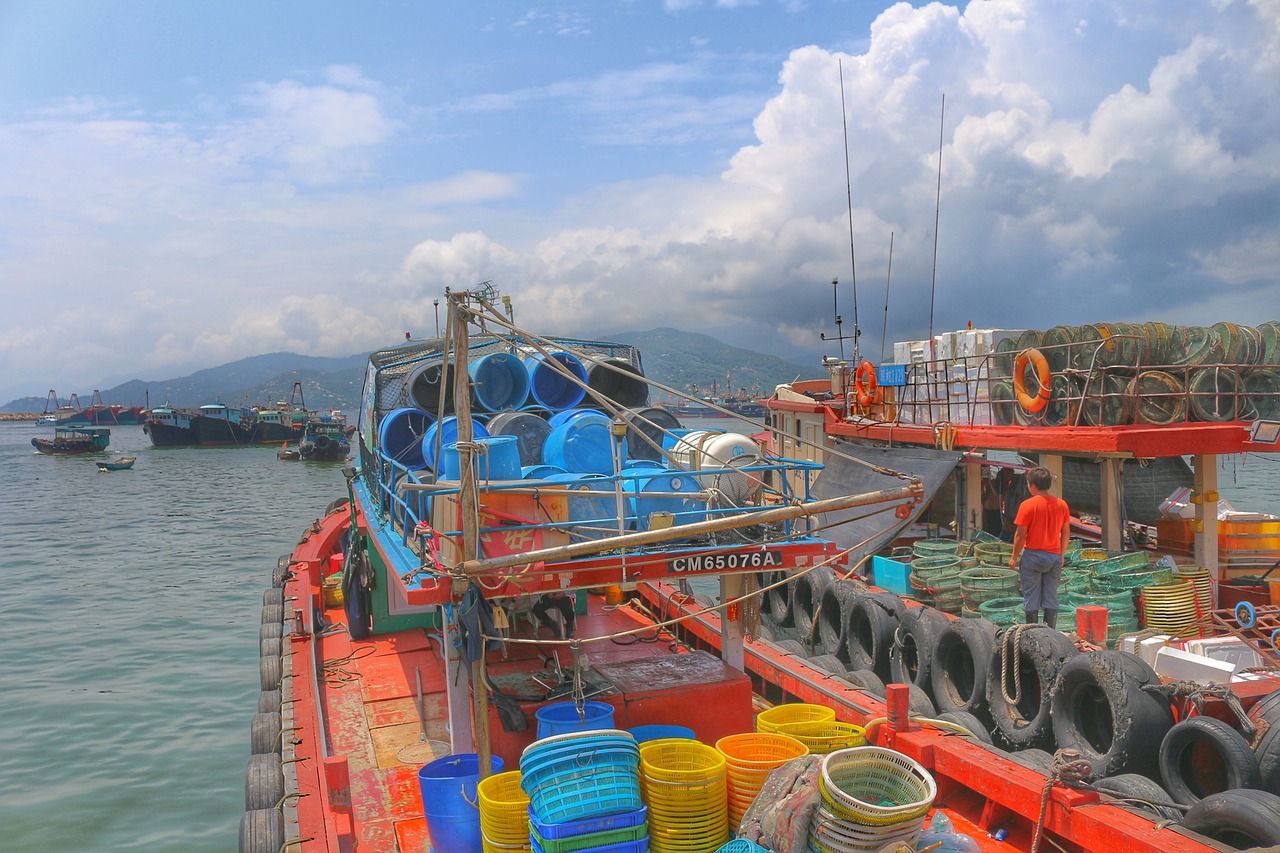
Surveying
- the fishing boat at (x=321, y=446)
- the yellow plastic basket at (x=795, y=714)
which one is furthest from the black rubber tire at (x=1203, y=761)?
the fishing boat at (x=321, y=446)

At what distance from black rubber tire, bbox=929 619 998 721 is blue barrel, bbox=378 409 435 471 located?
529 centimetres

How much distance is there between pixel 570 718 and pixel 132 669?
12.1 meters

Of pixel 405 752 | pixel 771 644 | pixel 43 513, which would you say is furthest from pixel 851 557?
pixel 43 513

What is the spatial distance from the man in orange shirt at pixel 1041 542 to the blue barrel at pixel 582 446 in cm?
351

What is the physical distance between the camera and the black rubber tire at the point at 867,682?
8273mm

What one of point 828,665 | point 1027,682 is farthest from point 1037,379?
point 828,665

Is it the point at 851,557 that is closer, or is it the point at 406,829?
the point at 406,829

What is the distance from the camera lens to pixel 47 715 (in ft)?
41.7

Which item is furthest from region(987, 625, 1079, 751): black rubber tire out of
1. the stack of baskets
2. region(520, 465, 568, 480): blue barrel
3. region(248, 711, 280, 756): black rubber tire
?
region(248, 711, 280, 756): black rubber tire

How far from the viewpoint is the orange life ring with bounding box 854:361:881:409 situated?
13883mm

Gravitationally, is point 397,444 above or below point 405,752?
above

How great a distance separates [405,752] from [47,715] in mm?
8702

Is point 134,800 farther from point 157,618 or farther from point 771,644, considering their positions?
point 157,618

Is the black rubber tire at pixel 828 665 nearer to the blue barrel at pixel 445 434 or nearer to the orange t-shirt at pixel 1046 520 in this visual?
the orange t-shirt at pixel 1046 520
